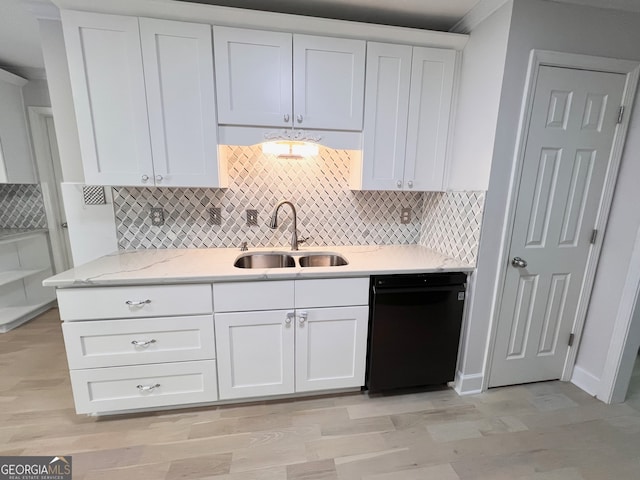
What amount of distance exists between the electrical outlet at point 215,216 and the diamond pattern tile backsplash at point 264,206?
0.04ft

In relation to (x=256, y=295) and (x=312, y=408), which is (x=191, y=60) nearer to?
(x=256, y=295)

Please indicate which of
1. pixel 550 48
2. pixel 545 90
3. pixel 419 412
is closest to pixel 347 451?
pixel 419 412

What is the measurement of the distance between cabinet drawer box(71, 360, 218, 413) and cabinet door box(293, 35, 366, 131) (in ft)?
5.51

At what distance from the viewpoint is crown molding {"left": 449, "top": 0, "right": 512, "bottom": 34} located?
63.5 inches

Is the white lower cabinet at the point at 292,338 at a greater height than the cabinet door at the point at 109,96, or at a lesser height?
lesser

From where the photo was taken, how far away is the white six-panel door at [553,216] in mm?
1661

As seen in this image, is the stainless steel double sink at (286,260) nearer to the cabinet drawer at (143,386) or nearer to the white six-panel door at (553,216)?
the cabinet drawer at (143,386)

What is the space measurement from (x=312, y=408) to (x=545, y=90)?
2426 millimetres

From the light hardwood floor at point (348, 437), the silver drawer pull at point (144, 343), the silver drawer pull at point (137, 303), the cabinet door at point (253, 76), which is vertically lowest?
the light hardwood floor at point (348, 437)

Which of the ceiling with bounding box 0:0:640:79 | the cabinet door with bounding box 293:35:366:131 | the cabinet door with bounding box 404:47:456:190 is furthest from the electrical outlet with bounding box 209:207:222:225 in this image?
the cabinet door with bounding box 404:47:456:190

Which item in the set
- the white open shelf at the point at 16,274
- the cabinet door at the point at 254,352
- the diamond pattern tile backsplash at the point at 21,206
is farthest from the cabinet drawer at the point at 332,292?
the diamond pattern tile backsplash at the point at 21,206

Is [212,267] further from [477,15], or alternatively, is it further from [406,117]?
[477,15]

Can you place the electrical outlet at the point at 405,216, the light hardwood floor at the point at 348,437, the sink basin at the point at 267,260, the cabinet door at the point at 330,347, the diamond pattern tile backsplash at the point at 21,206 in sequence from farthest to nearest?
the diamond pattern tile backsplash at the point at 21,206, the electrical outlet at the point at 405,216, the sink basin at the point at 267,260, the cabinet door at the point at 330,347, the light hardwood floor at the point at 348,437

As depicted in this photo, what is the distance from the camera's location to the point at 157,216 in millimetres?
2064
